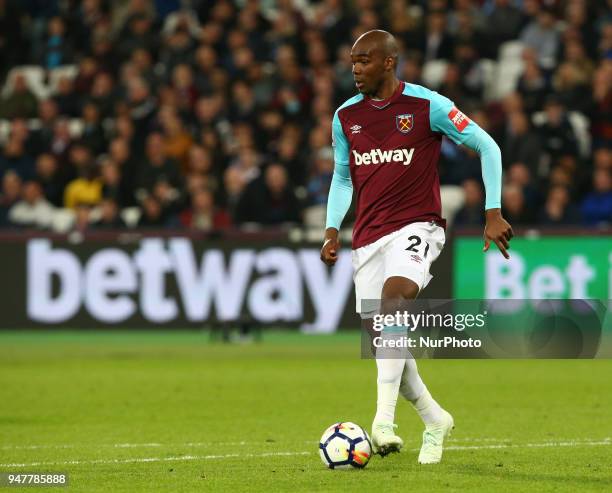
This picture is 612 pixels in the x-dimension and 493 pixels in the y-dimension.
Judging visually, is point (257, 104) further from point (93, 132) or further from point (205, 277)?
point (205, 277)

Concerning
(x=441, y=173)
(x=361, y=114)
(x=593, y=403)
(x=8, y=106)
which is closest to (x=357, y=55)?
(x=361, y=114)

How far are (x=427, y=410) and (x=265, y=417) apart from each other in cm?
276

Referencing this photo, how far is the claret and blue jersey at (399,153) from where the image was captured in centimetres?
740

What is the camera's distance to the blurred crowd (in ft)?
58.7

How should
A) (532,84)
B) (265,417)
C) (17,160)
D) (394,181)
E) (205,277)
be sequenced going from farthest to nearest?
(17,160), (532,84), (205,277), (265,417), (394,181)

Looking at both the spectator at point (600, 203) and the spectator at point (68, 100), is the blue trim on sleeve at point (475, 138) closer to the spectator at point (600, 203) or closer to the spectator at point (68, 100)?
the spectator at point (600, 203)

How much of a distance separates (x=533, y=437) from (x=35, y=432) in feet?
10.3

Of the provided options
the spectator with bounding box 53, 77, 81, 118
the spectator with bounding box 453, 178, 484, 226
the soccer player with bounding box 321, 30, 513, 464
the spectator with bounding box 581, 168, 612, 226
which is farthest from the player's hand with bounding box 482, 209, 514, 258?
the spectator with bounding box 53, 77, 81, 118

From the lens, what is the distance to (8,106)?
21375 mm

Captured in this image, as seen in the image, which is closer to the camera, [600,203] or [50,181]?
[600,203]

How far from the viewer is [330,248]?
7.52 metres

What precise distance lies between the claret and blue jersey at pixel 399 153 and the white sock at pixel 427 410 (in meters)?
0.87

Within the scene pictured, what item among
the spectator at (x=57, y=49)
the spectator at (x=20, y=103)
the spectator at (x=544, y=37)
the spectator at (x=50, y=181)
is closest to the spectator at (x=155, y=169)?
the spectator at (x=50, y=181)

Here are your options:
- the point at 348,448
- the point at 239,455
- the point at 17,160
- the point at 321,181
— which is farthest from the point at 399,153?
the point at 17,160
